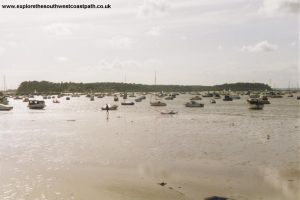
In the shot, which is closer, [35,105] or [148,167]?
[148,167]

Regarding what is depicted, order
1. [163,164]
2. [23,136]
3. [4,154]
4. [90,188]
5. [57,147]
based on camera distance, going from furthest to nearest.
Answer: [23,136] → [57,147] → [4,154] → [163,164] → [90,188]

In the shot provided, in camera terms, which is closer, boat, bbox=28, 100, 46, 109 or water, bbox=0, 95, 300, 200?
water, bbox=0, 95, 300, 200

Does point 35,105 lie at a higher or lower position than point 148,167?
lower

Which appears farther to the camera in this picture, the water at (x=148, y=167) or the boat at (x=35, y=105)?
the boat at (x=35, y=105)

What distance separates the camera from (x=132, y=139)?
41688 millimetres

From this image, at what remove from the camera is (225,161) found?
94.4 ft

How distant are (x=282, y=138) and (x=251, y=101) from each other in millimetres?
64361

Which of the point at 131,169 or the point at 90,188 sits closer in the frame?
the point at 90,188

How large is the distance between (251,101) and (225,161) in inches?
3164

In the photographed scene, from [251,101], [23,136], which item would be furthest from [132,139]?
[251,101]

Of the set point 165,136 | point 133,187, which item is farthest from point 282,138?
point 133,187

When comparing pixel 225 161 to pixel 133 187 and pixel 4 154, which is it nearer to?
pixel 133 187

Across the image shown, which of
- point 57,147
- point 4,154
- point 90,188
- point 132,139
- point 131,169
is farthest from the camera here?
point 132,139

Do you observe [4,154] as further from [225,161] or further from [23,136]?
[225,161]
